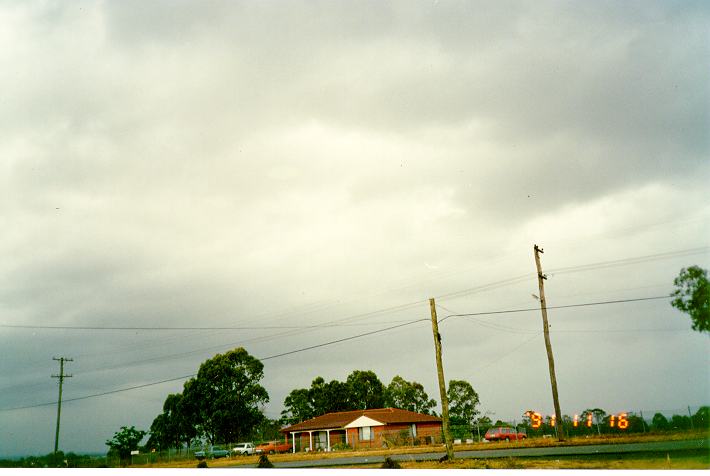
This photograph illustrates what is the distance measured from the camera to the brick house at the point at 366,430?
58188mm

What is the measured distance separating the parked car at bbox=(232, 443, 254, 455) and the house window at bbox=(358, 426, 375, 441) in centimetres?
1213

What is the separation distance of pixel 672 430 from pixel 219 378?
4954cm

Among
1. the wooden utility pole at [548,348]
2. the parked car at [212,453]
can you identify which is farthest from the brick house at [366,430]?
the wooden utility pole at [548,348]

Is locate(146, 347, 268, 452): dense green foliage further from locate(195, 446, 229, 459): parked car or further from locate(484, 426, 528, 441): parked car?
locate(484, 426, 528, 441): parked car

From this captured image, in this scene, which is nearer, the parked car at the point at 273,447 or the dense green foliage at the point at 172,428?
the parked car at the point at 273,447

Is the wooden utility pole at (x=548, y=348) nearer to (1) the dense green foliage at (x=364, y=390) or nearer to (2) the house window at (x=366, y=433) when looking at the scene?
(2) the house window at (x=366, y=433)

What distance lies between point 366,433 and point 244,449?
13594mm

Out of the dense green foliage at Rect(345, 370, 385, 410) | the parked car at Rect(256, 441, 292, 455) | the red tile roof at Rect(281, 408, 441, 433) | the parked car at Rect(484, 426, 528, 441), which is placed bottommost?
the parked car at Rect(256, 441, 292, 455)

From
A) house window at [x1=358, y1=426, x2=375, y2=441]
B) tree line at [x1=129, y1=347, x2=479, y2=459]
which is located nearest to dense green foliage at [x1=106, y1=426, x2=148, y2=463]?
tree line at [x1=129, y1=347, x2=479, y2=459]

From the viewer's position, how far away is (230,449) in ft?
196

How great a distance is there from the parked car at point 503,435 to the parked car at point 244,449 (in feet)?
87.8

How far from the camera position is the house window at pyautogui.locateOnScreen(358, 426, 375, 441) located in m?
59.7

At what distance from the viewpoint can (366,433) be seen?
60.2 meters
